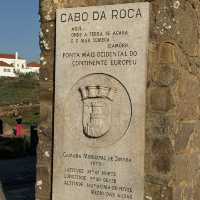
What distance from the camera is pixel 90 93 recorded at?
4.90 metres

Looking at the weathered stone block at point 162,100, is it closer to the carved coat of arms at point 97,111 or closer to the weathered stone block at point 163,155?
the weathered stone block at point 163,155

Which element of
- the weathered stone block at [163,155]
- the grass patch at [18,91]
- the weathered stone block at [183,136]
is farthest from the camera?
the grass patch at [18,91]

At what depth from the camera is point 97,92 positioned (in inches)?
192

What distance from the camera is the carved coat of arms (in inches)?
190

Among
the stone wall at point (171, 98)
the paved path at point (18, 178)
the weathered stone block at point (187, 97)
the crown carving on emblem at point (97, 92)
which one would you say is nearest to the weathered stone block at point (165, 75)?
the stone wall at point (171, 98)

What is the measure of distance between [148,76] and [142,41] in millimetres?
305

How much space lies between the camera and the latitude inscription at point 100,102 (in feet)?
15.5

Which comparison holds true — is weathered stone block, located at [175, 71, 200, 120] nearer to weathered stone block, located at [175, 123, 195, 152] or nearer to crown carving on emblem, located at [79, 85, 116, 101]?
weathered stone block, located at [175, 123, 195, 152]

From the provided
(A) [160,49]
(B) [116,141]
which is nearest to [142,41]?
(A) [160,49]

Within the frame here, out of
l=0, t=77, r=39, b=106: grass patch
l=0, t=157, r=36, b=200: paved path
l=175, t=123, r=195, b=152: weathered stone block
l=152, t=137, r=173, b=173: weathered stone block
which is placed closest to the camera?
l=152, t=137, r=173, b=173: weathered stone block

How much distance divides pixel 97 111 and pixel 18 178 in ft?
23.3

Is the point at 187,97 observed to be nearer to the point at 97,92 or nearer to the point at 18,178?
the point at 97,92

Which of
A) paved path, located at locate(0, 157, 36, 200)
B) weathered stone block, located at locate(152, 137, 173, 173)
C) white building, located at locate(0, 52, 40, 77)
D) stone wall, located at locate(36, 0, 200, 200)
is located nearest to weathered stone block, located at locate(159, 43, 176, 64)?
stone wall, located at locate(36, 0, 200, 200)

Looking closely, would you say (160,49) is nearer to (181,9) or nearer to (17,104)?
(181,9)
